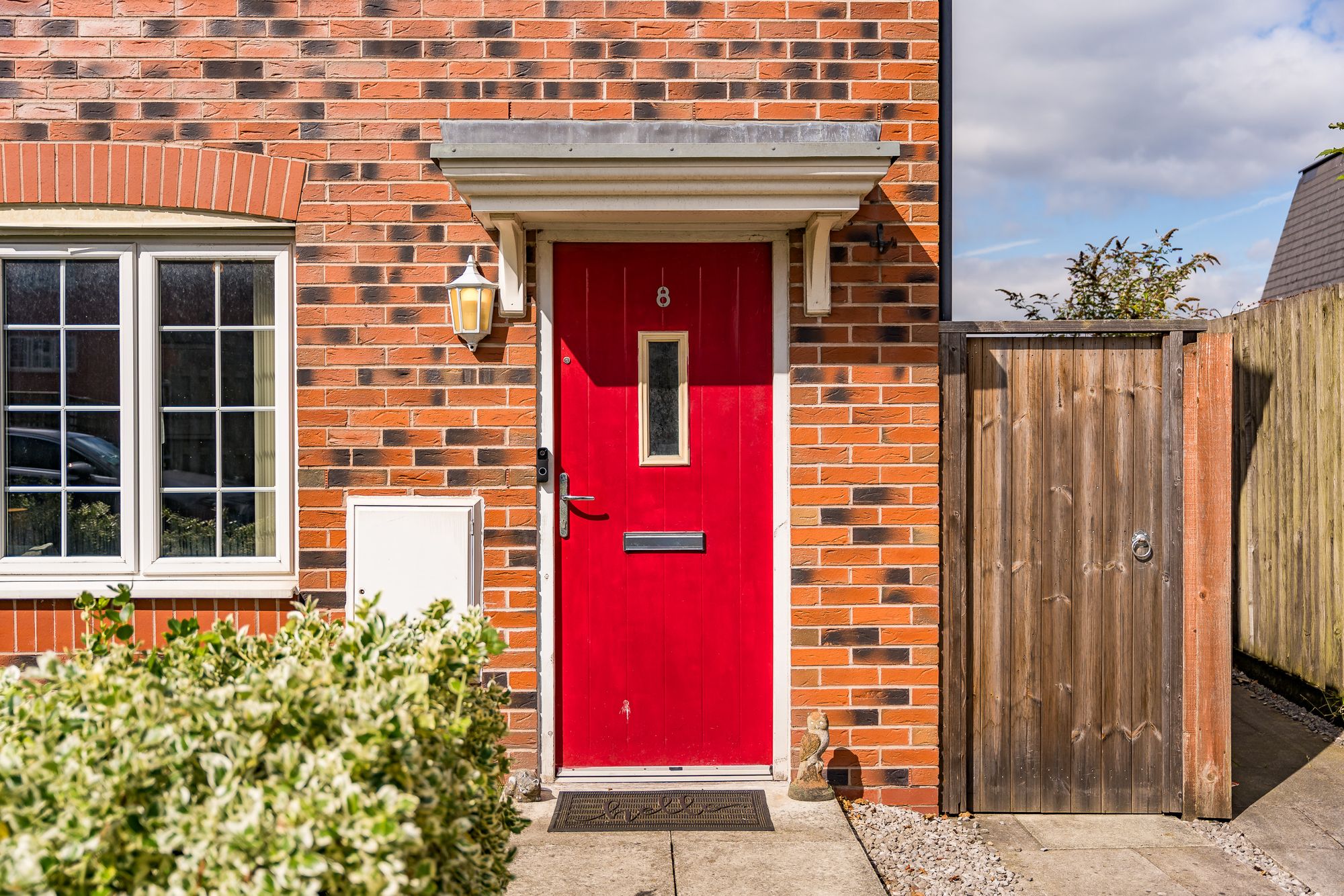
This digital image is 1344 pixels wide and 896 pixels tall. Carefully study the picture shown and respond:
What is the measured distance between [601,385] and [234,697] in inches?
92.0

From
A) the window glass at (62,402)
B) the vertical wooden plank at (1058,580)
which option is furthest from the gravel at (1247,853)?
the window glass at (62,402)

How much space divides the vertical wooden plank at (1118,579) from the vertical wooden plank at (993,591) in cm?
43

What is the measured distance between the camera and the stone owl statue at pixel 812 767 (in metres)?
3.73

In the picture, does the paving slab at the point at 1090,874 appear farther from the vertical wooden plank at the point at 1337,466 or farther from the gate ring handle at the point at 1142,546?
the vertical wooden plank at the point at 1337,466

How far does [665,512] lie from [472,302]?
3.92 ft

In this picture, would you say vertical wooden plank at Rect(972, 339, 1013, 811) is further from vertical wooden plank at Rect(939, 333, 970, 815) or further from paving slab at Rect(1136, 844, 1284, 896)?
paving slab at Rect(1136, 844, 1284, 896)

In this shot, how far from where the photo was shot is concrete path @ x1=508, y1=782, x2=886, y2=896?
3.07 metres

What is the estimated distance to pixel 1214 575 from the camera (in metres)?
3.86

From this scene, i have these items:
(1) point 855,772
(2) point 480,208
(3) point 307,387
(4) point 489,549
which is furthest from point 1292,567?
(3) point 307,387

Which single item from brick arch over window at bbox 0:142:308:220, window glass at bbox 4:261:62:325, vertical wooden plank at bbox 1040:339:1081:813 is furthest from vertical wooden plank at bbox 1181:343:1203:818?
window glass at bbox 4:261:62:325

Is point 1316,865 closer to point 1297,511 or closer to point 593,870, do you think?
point 1297,511

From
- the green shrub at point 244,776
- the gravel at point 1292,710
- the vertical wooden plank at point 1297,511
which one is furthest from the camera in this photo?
the vertical wooden plank at point 1297,511

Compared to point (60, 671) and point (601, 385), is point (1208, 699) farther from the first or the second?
point (60, 671)

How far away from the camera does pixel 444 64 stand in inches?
150
